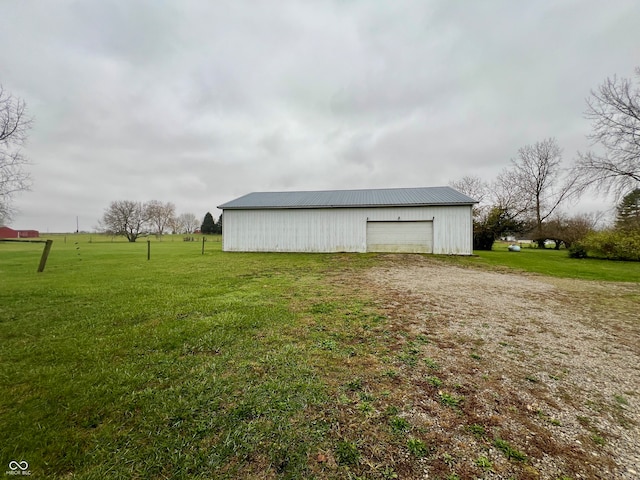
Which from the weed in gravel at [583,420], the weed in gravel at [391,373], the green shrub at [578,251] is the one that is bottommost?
the weed in gravel at [583,420]

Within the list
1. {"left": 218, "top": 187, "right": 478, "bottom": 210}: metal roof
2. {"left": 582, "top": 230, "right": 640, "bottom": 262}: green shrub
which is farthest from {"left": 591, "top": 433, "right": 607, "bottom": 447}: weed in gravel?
{"left": 582, "top": 230, "right": 640, "bottom": 262}: green shrub

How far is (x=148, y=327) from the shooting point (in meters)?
3.61

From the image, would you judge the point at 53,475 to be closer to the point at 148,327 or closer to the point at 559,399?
the point at 148,327

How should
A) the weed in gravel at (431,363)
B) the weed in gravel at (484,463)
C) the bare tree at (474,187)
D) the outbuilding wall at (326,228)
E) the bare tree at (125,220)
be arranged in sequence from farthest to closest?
the bare tree at (125,220), the bare tree at (474,187), the outbuilding wall at (326,228), the weed in gravel at (431,363), the weed in gravel at (484,463)

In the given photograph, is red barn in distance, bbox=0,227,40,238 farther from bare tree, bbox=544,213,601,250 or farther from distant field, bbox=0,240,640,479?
bare tree, bbox=544,213,601,250

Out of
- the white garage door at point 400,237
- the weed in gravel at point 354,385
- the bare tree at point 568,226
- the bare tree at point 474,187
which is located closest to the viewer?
the weed in gravel at point 354,385

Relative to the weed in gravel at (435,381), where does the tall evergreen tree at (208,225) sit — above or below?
above

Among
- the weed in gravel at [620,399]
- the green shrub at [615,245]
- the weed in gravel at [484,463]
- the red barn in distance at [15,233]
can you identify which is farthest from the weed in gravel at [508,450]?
the red barn in distance at [15,233]

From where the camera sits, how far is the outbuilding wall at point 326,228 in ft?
48.3

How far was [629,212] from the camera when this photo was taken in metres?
19.1

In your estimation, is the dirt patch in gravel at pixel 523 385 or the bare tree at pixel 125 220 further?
the bare tree at pixel 125 220

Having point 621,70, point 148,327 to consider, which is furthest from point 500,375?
point 621,70

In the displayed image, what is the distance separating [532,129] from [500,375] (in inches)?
925

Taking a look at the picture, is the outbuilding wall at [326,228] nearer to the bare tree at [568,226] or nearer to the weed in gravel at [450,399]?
the weed in gravel at [450,399]
